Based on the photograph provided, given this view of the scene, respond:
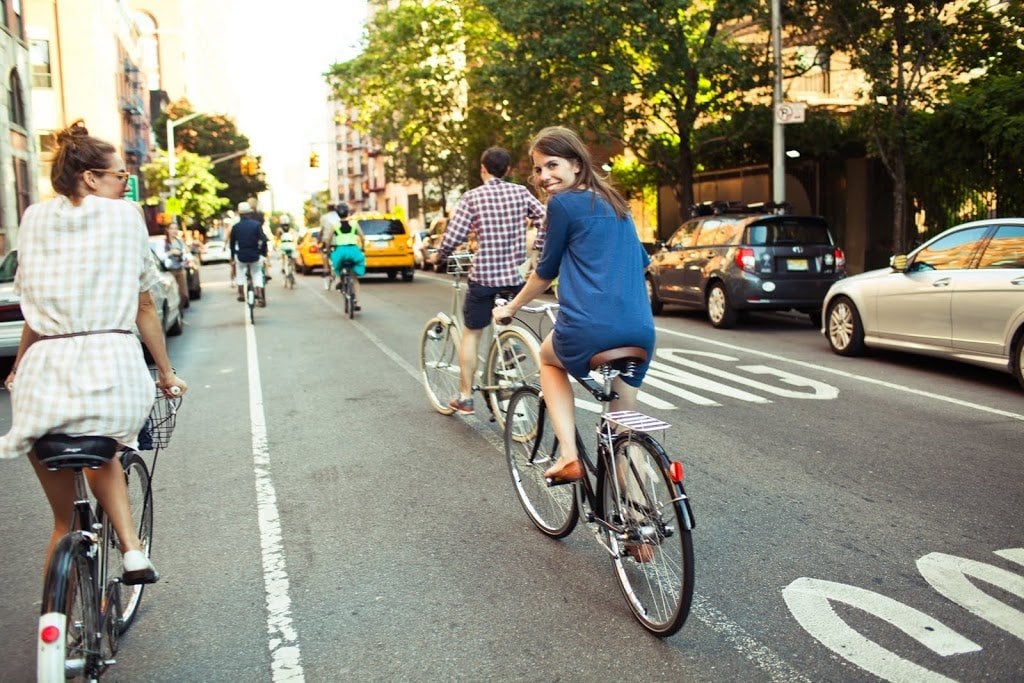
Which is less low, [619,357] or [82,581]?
[619,357]

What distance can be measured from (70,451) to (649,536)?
1.98m

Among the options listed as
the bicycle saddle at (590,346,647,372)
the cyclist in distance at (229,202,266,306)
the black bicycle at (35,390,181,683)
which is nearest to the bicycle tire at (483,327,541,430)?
the bicycle saddle at (590,346,647,372)

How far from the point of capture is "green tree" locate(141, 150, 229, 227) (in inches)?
2411

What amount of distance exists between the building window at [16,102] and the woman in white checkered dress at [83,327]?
27.1m

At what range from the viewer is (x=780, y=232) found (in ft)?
46.6

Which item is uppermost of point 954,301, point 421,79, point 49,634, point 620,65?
point 421,79

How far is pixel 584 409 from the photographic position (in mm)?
8195

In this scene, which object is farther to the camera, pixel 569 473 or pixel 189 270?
pixel 189 270

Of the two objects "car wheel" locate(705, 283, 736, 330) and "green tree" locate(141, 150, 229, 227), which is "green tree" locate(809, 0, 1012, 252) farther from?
"green tree" locate(141, 150, 229, 227)

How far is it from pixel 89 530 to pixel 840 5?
16731 millimetres

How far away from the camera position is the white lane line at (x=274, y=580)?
3668 millimetres

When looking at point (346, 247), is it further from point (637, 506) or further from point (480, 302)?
point (637, 506)

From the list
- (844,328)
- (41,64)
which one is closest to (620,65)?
(844,328)

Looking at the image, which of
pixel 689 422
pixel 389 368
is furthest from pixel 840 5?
pixel 689 422
